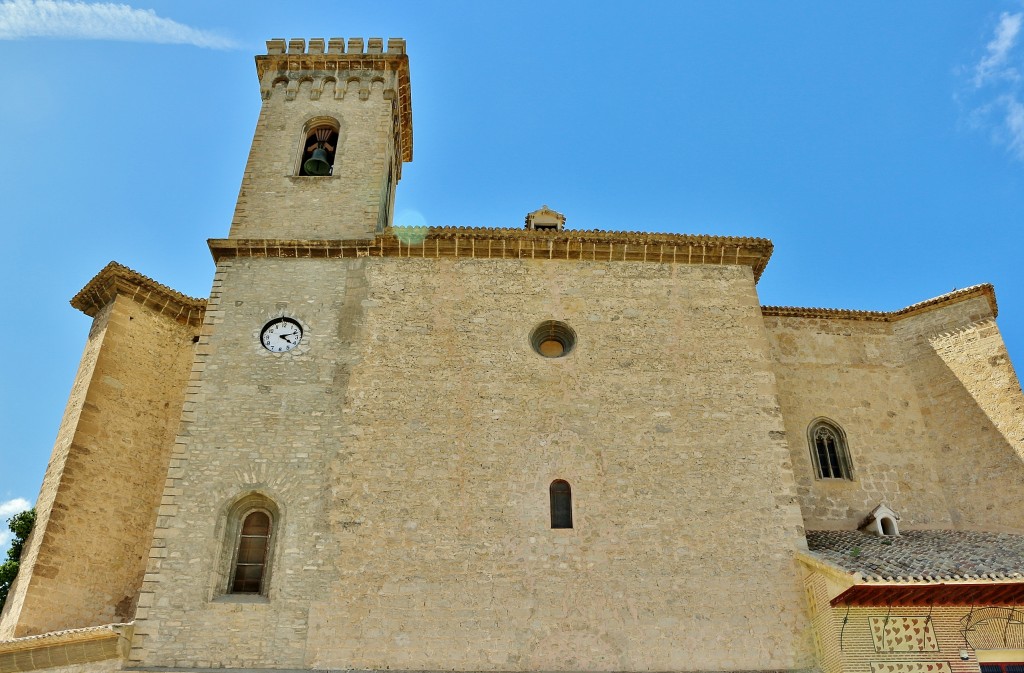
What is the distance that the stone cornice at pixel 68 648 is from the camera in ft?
30.6

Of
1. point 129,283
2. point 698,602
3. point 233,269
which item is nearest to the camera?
point 698,602

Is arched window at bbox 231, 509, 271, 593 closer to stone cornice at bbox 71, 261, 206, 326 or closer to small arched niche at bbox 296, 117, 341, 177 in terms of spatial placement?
stone cornice at bbox 71, 261, 206, 326

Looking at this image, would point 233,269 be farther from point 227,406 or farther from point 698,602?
point 698,602

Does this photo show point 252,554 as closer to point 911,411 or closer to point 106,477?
point 106,477

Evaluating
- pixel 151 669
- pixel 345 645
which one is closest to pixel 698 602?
pixel 345 645

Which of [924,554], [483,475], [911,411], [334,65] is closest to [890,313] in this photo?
[911,411]

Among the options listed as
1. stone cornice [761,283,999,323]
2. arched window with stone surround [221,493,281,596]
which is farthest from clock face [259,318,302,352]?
stone cornice [761,283,999,323]

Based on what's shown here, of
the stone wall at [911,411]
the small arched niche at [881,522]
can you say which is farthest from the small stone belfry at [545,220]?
the small arched niche at [881,522]

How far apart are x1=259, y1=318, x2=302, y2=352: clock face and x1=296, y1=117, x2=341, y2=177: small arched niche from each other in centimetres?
325

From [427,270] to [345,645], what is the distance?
18.6 ft

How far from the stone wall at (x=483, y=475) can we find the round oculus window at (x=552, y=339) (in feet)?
0.61

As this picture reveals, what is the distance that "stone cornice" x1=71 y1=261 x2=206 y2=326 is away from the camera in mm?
12961

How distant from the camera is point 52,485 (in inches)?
452

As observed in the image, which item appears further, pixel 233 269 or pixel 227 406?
pixel 233 269
